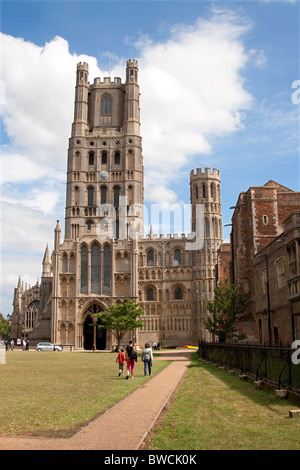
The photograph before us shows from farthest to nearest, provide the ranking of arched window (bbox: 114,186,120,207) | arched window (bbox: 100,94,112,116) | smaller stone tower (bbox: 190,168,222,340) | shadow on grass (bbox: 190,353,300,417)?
arched window (bbox: 100,94,112,116)
arched window (bbox: 114,186,120,207)
smaller stone tower (bbox: 190,168,222,340)
shadow on grass (bbox: 190,353,300,417)

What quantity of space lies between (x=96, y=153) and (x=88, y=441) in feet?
225

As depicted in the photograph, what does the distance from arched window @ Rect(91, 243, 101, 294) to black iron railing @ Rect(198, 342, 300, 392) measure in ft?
141

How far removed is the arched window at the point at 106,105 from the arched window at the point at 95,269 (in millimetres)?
23712

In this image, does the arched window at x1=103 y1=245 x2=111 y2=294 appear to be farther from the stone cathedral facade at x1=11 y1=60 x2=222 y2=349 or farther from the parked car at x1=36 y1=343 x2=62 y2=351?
the parked car at x1=36 y1=343 x2=62 y2=351

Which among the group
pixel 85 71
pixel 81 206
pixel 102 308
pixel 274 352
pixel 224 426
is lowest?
pixel 224 426

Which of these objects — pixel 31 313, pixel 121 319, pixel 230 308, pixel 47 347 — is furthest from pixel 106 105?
pixel 230 308

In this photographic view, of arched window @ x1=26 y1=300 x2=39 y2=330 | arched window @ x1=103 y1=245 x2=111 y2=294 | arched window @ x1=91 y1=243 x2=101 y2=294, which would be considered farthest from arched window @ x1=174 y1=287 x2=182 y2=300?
arched window @ x1=26 y1=300 x2=39 y2=330

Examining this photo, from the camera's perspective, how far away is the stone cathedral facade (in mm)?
65938

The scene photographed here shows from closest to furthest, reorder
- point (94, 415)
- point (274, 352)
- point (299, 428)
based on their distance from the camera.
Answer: point (299, 428) → point (94, 415) → point (274, 352)

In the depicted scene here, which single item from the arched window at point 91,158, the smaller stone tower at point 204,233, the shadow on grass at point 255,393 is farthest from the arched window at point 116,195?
the shadow on grass at point 255,393

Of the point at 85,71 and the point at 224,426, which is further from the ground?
the point at 85,71

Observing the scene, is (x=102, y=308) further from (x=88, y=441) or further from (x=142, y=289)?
(x=88, y=441)

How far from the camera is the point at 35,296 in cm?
9669
